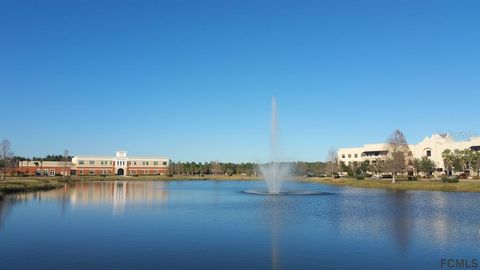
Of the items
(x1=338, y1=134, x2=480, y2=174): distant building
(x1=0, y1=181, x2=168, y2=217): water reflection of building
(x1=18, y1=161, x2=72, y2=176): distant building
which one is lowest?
(x1=0, y1=181, x2=168, y2=217): water reflection of building

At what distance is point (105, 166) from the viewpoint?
511 feet

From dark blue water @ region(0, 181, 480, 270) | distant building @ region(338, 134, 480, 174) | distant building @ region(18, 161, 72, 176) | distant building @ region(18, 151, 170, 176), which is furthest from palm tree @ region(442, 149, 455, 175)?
distant building @ region(18, 161, 72, 176)

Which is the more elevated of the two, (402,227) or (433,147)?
(433,147)

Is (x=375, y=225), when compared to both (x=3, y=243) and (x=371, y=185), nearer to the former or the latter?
(x=3, y=243)

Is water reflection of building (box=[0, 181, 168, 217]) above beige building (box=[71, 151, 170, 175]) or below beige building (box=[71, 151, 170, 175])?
below

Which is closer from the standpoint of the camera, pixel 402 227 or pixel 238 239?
pixel 238 239

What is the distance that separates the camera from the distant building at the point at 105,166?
147m

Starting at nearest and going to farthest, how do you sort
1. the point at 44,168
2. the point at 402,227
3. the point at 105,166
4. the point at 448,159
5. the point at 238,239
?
1. the point at 238,239
2. the point at 402,227
3. the point at 448,159
4. the point at 44,168
5. the point at 105,166

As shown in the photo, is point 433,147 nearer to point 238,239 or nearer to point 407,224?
point 407,224

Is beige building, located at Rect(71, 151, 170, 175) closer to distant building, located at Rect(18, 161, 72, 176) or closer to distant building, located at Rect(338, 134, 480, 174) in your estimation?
distant building, located at Rect(18, 161, 72, 176)

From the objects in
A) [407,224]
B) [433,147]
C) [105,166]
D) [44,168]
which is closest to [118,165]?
[105,166]

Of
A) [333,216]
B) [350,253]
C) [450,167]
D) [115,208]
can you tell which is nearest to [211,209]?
[115,208]

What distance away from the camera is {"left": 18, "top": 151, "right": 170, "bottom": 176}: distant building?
147 m

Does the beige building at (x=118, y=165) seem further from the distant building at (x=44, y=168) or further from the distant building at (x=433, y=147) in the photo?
the distant building at (x=433, y=147)
